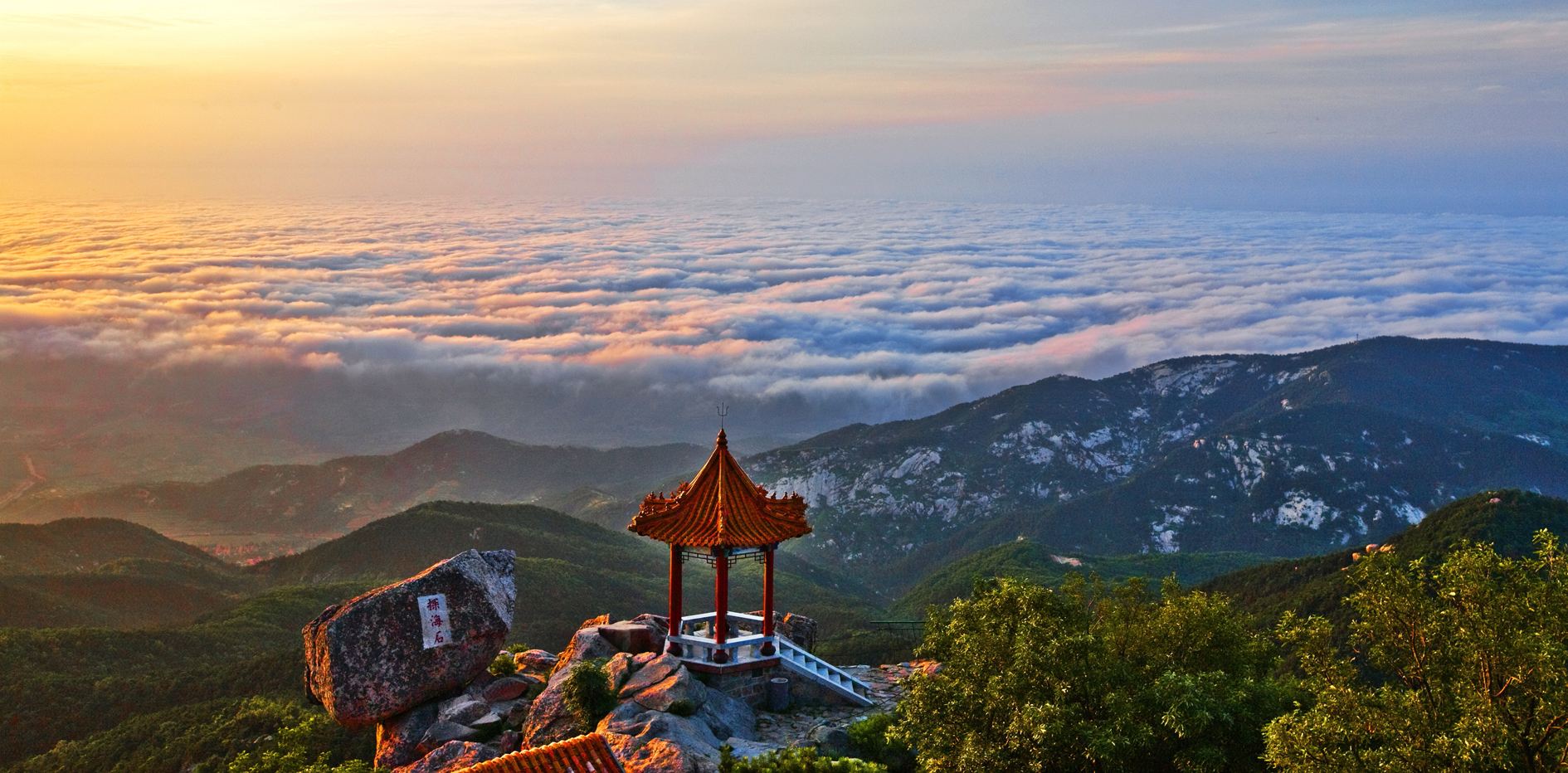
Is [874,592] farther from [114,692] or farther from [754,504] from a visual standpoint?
[754,504]

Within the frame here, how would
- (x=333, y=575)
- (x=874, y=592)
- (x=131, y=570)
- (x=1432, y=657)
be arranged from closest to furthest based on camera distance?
1. (x=1432, y=657)
2. (x=131, y=570)
3. (x=333, y=575)
4. (x=874, y=592)

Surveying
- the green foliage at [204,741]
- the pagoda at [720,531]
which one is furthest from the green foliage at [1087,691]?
the green foliage at [204,741]

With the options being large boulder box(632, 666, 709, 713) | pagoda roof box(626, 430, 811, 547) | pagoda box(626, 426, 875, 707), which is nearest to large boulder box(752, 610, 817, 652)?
pagoda box(626, 426, 875, 707)

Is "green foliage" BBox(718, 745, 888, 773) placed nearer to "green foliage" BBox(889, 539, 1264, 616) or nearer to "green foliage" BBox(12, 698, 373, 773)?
"green foliage" BBox(12, 698, 373, 773)

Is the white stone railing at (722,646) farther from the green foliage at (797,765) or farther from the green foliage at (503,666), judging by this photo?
the green foliage at (797,765)

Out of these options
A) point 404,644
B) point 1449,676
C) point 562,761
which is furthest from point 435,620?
point 1449,676

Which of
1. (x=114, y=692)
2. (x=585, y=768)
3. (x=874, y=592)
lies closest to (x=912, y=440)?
(x=874, y=592)

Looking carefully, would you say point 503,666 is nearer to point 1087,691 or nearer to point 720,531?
point 720,531
